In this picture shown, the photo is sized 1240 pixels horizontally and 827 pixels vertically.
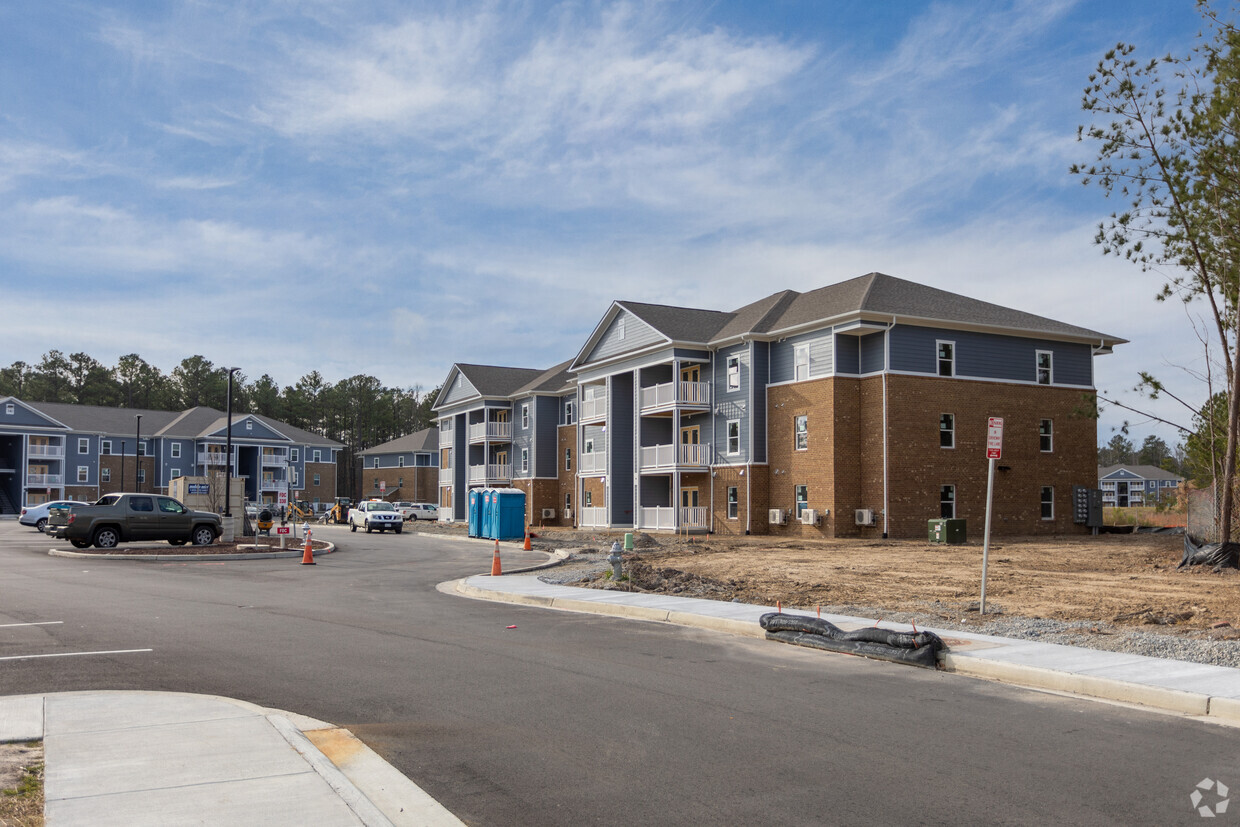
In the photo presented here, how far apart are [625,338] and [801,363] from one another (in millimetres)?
11241

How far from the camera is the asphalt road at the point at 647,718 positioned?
5680 millimetres

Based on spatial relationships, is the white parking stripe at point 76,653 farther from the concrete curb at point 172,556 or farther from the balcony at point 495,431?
the balcony at point 495,431

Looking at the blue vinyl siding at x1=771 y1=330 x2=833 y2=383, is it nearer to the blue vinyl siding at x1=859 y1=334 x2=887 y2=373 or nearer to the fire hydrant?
the blue vinyl siding at x1=859 y1=334 x2=887 y2=373

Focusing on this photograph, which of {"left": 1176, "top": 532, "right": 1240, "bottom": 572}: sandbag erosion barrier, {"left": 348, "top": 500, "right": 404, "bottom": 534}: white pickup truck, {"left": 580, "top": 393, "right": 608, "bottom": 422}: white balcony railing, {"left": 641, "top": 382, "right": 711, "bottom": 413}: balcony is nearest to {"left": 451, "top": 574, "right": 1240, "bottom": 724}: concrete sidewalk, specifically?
{"left": 1176, "top": 532, "right": 1240, "bottom": 572}: sandbag erosion barrier

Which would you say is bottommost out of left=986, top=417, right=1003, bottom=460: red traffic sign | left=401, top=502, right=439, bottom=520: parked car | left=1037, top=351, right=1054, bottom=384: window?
left=401, top=502, right=439, bottom=520: parked car

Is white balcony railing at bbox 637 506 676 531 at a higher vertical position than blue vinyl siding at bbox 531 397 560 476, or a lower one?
lower

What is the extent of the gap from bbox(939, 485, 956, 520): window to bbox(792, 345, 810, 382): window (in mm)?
6678

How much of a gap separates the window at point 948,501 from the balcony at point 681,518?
10106mm

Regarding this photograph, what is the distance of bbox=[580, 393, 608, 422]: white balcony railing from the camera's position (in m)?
49.4

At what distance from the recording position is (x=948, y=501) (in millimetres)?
37062

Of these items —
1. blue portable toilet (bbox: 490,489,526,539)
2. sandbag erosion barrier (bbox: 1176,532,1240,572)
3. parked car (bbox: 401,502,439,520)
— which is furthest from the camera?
parked car (bbox: 401,502,439,520)

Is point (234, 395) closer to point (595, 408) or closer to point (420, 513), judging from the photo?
point (420, 513)

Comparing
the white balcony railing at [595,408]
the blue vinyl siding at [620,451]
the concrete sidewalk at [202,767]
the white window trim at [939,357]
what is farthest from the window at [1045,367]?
the concrete sidewalk at [202,767]

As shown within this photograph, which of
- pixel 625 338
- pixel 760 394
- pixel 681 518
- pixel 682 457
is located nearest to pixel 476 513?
pixel 681 518
